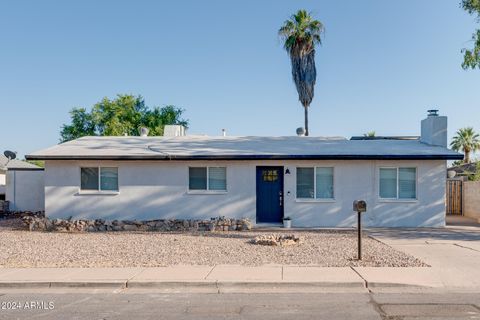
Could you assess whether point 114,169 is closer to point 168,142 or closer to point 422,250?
point 168,142

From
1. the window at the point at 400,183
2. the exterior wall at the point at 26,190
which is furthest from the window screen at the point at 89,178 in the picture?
the window at the point at 400,183

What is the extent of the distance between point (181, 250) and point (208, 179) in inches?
204

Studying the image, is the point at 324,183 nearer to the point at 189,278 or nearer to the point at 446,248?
the point at 446,248

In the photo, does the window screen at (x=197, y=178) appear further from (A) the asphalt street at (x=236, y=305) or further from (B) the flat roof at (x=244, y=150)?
(A) the asphalt street at (x=236, y=305)

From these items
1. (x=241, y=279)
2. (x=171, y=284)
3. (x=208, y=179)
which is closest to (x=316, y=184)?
(x=208, y=179)

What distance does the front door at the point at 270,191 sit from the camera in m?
16.4

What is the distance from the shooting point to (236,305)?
6.81 metres

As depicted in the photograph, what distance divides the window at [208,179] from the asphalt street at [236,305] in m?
8.90

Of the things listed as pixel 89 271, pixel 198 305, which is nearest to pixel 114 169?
pixel 89 271

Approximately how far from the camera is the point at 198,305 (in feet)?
22.4

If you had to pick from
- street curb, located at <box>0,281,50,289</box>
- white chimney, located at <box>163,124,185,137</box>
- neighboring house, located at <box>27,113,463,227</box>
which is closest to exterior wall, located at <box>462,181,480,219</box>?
neighboring house, located at <box>27,113,463,227</box>

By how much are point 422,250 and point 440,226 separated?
539 cm

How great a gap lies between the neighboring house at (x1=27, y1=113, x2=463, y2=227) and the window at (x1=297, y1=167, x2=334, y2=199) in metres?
0.04

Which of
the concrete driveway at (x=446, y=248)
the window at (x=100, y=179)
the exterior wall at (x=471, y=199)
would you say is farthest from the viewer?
the exterior wall at (x=471, y=199)
